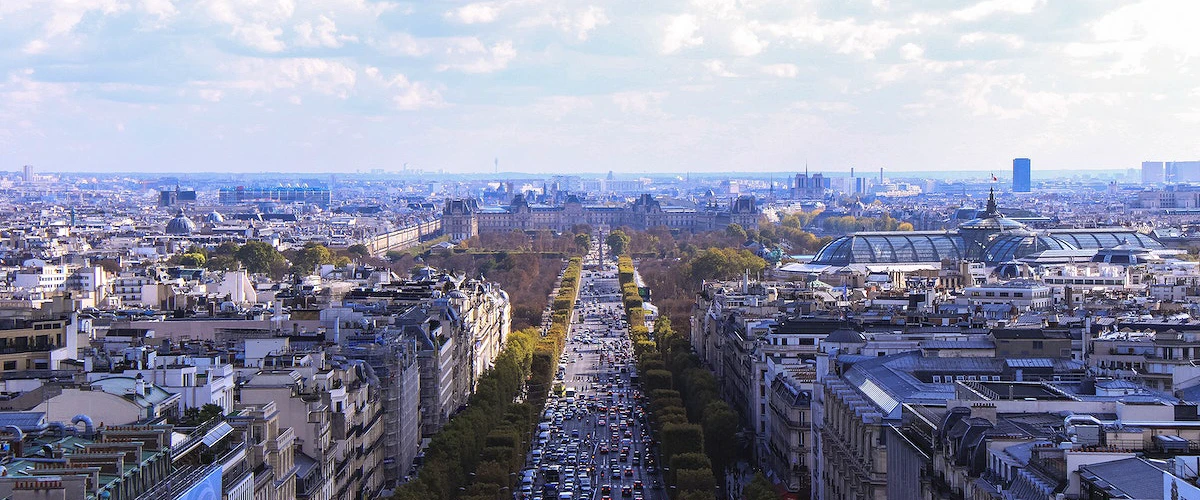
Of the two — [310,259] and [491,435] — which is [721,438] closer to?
[491,435]

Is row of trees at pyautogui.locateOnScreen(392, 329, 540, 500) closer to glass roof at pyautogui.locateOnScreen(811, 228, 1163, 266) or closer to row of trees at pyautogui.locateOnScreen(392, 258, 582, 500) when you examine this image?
row of trees at pyautogui.locateOnScreen(392, 258, 582, 500)

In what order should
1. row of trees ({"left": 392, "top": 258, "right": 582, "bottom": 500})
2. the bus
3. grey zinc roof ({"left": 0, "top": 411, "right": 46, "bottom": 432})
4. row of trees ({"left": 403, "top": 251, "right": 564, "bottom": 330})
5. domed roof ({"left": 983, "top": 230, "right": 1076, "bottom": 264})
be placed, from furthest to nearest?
domed roof ({"left": 983, "top": 230, "right": 1076, "bottom": 264}), row of trees ({"left": 403, "top": 251, "right": 564, "bottom": 330}), the bus, row of trees ({"left": 392, "top": 258, "right": 582, "bottom": 500}), grey zinc roof ({"left": 0, "top": 411, "right": 46, "bottom": 432})

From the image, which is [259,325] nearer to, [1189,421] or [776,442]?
[776,442]

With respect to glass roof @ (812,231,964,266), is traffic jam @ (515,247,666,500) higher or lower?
lower

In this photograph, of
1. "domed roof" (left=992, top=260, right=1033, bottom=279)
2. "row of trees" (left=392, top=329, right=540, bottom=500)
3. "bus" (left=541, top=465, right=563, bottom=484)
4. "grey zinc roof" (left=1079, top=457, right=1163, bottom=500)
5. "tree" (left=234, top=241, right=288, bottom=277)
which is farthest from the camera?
"tree" (left=234, top=241, right=288, bottom=277)

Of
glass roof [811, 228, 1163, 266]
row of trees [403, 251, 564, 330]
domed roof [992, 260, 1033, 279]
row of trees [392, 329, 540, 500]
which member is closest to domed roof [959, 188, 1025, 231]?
glass roof [811, 228, 1163, 266]

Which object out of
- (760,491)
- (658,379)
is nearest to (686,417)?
(658,379)
